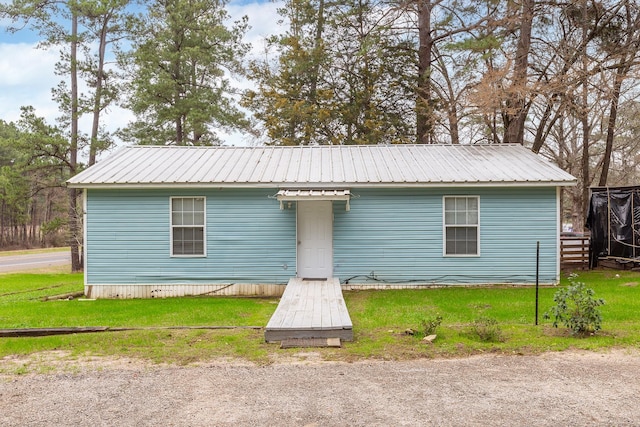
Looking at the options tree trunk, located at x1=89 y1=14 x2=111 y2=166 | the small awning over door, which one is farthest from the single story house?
tree trunk, located at x1=89 y1=14 x2=111 y2=166

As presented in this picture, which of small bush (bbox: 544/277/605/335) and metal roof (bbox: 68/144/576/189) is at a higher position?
metal roof (bbox: 68/144/576/189)

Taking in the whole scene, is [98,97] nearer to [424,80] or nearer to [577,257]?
[424,80]

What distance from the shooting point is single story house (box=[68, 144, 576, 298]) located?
10.5 metres

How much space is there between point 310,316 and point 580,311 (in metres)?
3.68

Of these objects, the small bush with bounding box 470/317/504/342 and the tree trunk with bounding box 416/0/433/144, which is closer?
the small bush with bounding box 470/317/504/342

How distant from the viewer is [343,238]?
418 inches

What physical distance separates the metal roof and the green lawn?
253cm

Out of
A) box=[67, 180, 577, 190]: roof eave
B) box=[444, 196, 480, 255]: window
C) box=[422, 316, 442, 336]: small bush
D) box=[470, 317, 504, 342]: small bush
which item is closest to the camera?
box=[470, 317, 504, 342]: small bush

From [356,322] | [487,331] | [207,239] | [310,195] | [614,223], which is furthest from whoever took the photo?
[614,223]

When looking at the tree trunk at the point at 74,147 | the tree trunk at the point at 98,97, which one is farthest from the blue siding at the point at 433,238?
the tree trunk at the point at 98,97

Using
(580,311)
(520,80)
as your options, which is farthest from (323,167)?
(520,80)

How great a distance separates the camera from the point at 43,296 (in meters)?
10.7

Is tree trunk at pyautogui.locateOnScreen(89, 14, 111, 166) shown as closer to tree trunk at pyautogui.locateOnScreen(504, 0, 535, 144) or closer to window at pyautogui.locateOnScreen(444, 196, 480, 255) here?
window at pyautogui.locateOnScreen(444, 196, 480, 255)

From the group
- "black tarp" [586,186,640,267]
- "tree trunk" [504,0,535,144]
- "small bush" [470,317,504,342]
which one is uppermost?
"tree trunk" [504,0,535,144]
